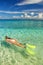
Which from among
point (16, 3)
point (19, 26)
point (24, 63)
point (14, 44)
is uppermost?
point (16, 3)

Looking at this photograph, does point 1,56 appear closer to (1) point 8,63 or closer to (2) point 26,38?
(1) point 8,63

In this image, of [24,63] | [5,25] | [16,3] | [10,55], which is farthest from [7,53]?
[16,3]

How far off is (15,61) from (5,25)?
451mm

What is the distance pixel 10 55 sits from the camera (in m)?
1.95

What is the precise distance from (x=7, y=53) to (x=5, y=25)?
353mm

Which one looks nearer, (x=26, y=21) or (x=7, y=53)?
(x=7, y=53)

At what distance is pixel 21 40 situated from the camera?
2.07 meters

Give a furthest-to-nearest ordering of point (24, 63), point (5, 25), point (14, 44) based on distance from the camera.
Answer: point (5, 25)
point (14, 44)
point (24, 63)

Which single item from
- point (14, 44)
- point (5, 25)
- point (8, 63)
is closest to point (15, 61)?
point (8, 63)

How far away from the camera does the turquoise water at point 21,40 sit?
75.5 inches

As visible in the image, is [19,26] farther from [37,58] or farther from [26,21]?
[37,58]

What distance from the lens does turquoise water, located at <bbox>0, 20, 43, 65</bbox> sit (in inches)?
75.5

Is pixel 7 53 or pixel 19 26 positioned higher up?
pixel 19 26

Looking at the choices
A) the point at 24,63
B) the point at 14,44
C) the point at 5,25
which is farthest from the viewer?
the point at 5,25
